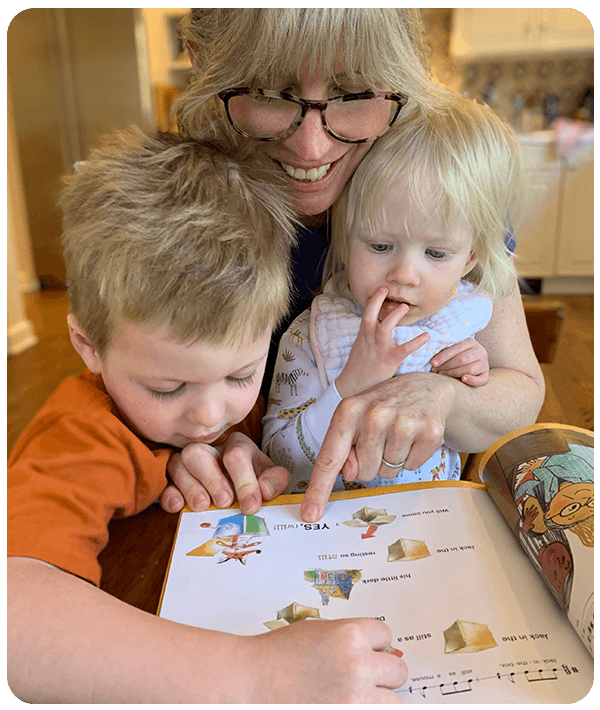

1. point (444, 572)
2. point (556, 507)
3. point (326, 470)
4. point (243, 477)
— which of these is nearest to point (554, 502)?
point (556, 507)

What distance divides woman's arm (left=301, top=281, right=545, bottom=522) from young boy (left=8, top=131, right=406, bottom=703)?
0.09 meters

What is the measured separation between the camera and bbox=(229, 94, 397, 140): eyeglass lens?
2.81ft

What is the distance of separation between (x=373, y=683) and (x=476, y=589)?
169 mm

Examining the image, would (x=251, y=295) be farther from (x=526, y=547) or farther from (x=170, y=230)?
(x=526, y=547)

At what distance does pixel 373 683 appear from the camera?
0.48 meters

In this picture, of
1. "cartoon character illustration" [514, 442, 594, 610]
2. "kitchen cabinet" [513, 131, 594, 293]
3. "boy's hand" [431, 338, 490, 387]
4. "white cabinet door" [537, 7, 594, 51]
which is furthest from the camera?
"white cabinet door" [537, 7, 594, 51]

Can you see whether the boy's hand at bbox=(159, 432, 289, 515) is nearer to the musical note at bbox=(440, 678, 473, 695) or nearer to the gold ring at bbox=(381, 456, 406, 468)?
the gold ring at bbox=(381, 456, 406, 468)

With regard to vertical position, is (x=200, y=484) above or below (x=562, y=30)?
below

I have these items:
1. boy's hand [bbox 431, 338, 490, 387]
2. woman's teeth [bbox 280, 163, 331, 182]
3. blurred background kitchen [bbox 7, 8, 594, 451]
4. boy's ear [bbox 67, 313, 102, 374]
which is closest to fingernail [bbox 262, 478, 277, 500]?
boy's ear [bbox 67, 313, 102, 374]

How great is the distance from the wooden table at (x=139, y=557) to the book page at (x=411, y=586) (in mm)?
40

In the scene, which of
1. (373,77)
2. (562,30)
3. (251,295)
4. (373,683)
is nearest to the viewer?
(373,683)

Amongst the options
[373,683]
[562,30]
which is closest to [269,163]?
[373,683]

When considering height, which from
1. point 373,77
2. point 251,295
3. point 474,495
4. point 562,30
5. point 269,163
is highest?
point 562,30

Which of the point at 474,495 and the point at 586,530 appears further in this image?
the point at 474,495
